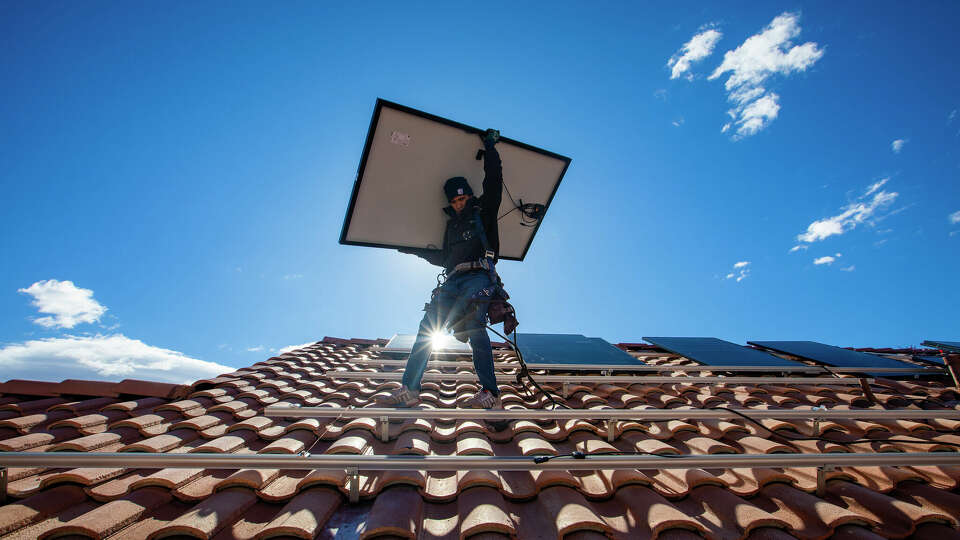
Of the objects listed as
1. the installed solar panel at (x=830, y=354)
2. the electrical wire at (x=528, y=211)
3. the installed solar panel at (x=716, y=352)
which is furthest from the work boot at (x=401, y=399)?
the installed solar panel at (x=830, y=354)

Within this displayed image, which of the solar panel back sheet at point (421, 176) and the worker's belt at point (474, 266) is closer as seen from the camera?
the worker's belt at point (474, 266)

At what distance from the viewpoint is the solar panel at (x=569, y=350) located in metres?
4.36

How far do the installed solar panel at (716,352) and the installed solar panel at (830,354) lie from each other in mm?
408

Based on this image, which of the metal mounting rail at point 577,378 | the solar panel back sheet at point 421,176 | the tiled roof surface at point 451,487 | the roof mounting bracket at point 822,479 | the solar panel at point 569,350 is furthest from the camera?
the solar panel at point 569,350

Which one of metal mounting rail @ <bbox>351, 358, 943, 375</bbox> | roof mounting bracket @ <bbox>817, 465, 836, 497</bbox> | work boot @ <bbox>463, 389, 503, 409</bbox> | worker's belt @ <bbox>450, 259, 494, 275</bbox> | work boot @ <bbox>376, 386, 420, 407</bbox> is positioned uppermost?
worker's belt @ <bbox>450, 259, 494, 275</bbox>

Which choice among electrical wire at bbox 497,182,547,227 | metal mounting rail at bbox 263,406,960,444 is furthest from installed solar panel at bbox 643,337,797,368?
electrical wire at bbox 497,182,547,227

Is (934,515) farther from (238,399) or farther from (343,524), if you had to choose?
(238,399)

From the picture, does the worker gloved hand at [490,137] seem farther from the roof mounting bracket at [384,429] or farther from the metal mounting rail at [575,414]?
the roof mounting bracket at [384,429]

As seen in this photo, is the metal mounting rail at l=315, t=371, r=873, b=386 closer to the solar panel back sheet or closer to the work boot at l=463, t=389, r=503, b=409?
the work boot at l=463, t=389, r=503, b=409

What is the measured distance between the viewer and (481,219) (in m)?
3.15

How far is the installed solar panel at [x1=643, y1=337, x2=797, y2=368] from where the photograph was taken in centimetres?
470

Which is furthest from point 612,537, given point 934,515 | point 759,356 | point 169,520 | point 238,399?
point 759,356

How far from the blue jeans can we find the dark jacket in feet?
Result: 0.64

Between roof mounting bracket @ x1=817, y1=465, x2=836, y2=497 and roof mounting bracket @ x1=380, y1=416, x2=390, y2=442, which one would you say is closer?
roof mounting bracket @ x1=817, y1=465, x2=836, y2=497
